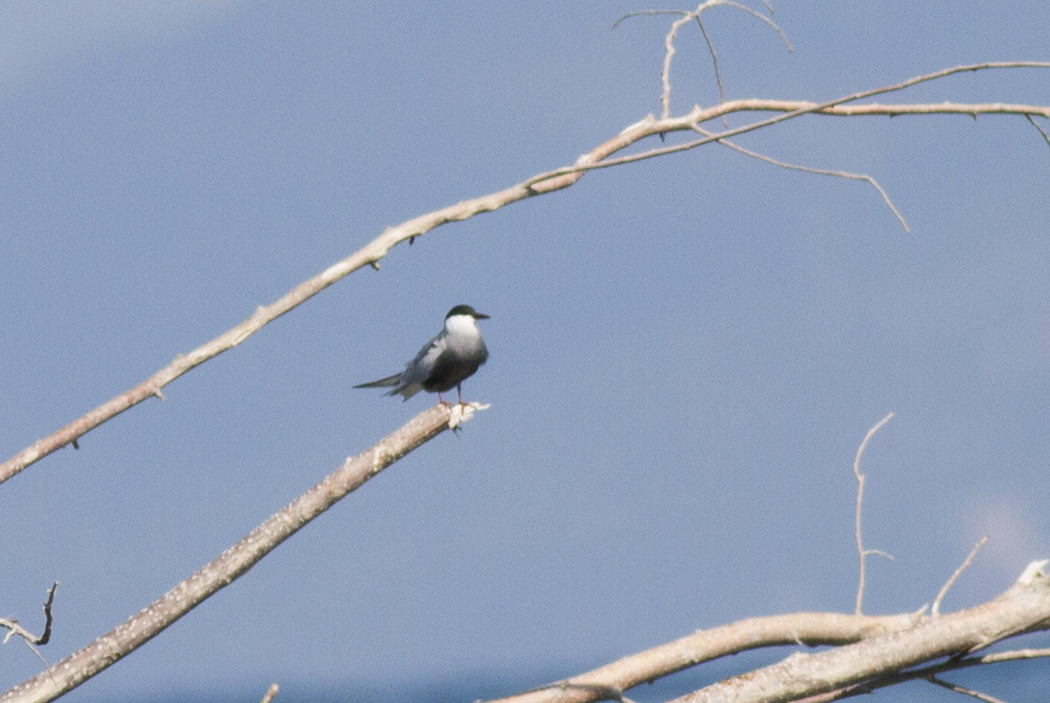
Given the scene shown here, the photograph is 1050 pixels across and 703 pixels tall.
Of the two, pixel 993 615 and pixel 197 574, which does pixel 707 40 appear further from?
pixel 197 574

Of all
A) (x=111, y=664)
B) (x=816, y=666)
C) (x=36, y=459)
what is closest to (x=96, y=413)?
(x=36, y=459)

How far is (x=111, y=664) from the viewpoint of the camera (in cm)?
443

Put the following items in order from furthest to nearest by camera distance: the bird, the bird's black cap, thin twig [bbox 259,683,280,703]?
the bird's black cap → the bird → thin twig [bbox 259,683,280,703]

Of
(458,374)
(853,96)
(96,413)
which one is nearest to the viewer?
(853,96)

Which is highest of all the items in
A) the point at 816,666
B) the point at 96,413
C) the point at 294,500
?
the point at 96,413

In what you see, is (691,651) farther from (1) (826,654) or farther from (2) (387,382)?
(2) (387,382)

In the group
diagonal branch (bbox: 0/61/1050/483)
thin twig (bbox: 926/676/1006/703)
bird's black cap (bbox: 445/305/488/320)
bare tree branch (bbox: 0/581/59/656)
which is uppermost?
bird's black cap (bbox: 445/305/488/320)

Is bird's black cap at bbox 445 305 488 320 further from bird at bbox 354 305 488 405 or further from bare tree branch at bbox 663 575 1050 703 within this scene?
bare tree branch at bbox 663 575 1050 703

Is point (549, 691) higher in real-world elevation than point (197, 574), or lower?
lower

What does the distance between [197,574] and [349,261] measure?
4.50ft

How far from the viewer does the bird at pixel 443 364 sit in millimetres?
6648

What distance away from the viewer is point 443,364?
261 inches

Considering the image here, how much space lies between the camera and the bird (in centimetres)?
665

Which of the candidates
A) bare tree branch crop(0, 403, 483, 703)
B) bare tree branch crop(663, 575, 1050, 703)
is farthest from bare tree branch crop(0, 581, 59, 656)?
bare tree branch crop(663, 575, 1050, 703)
